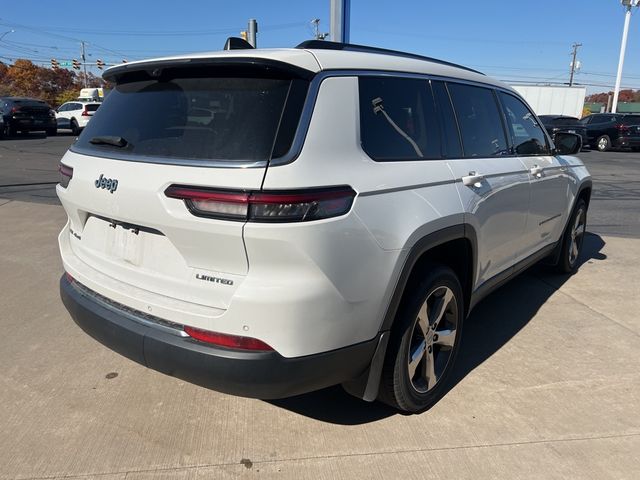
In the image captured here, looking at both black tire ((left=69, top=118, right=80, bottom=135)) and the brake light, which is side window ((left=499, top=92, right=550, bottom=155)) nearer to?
the brake light

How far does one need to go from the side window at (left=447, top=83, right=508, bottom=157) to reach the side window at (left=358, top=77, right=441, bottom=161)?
330 mm

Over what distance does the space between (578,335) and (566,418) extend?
49.0 inches

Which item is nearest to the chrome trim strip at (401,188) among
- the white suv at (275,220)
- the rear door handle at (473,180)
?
the white suv at (275,220)

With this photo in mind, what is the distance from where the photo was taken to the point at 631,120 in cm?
2258

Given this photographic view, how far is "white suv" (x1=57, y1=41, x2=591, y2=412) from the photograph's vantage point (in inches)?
79.8

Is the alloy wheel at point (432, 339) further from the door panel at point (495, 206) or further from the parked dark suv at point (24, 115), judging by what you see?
the parked dark suv at point (24, 115)

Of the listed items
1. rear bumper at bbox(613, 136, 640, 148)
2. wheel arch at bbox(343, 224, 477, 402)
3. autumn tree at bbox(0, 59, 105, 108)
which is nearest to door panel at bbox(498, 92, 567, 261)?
wheel arch at bbox(343, 224, 477, 402)

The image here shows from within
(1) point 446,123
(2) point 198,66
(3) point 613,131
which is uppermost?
(2) point 198,66

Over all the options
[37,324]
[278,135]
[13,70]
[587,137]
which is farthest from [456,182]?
[13,70]

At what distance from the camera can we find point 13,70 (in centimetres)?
7119

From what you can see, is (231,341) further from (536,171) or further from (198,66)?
(536,171)

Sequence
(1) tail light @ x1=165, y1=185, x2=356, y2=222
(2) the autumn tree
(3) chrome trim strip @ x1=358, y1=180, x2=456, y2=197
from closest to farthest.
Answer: (1) tail light @ x1=165, y1=185, x2=356, y2=222
(3) chrome trim strip @ x1=358, y1=180, x2=456, y2=197
(2) the autumn tree

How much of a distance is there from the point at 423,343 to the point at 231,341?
1.17m

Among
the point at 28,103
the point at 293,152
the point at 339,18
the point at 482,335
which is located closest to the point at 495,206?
the point at 482,335
